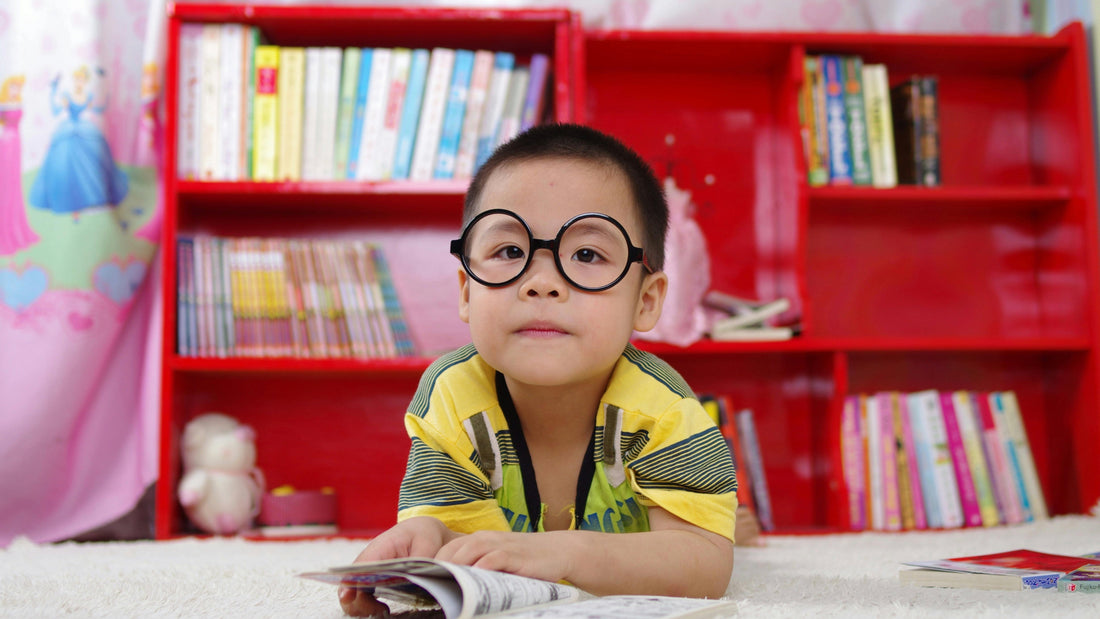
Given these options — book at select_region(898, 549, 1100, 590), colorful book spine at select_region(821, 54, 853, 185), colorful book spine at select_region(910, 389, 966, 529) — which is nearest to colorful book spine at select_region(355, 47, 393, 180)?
colorful book spine at select_region(821, 54, 853, 185)

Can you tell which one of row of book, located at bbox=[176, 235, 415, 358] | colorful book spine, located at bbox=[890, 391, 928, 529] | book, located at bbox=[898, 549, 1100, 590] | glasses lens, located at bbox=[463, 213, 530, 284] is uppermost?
glasses lens, located at bbox=[463, 213, 530, 284]

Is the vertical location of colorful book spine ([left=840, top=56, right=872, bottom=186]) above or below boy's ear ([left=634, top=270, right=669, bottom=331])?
above

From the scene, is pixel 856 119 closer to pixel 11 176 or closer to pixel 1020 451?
pixel 1020 451

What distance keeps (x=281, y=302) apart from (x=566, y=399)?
3.55ft

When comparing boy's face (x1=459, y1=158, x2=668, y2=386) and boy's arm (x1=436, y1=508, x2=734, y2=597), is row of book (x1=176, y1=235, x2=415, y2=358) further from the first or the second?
boy's arm (x1=436, y1=508, x2=734, y2=597)

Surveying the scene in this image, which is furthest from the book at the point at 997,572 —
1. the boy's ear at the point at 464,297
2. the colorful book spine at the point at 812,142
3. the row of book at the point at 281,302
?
the row of book at the point at 281,302

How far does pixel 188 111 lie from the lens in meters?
2.00

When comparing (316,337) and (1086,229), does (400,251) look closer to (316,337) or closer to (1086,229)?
(316,337)

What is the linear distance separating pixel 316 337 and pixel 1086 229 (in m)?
1.71

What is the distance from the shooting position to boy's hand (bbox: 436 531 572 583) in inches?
30.3

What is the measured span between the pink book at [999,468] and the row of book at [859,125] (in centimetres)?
53

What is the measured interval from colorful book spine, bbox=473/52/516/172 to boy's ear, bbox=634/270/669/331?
97cm

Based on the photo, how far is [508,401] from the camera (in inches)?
44.2

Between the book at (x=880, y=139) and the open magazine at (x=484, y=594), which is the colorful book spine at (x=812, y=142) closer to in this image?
the book at (x=880, y=139)
